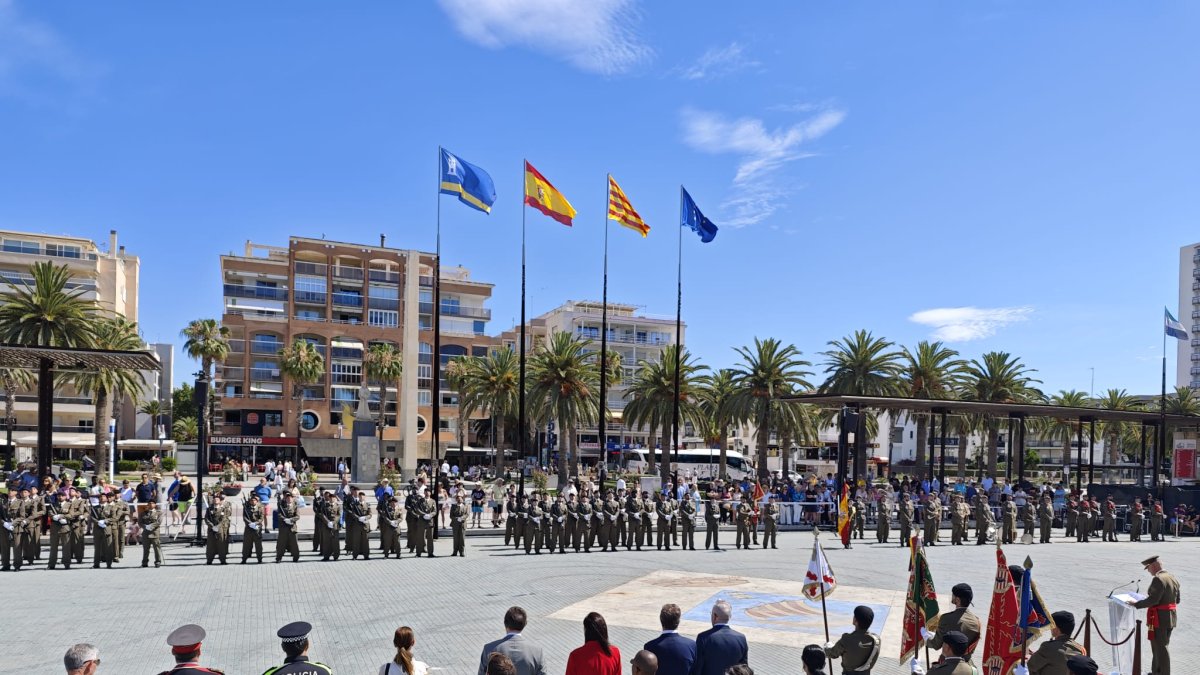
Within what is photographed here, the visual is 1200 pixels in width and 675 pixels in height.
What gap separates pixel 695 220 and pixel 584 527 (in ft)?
60.4

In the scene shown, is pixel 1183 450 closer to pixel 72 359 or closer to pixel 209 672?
pixel 72 359

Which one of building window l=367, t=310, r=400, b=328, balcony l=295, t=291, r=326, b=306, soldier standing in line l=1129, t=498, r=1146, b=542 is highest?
balcony l=295, t=291, r=326, b=306

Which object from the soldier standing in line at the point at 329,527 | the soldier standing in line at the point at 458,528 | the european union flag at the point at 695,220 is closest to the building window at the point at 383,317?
the european union flag at the point at 695,220

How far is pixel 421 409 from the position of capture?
81.6 meters

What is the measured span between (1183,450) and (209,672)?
5400 centimetres

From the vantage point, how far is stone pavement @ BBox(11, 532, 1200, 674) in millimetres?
12656

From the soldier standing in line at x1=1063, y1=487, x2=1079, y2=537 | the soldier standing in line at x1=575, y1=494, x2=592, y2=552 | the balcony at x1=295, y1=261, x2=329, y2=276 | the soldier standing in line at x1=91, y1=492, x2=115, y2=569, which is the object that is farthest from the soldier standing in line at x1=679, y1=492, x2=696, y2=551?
the balcony at x1=295, y1=261, x2=329, y2=276

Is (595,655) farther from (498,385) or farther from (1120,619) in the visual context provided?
(498,385)

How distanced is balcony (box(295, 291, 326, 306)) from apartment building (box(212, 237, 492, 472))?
85mm

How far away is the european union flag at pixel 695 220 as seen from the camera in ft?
128

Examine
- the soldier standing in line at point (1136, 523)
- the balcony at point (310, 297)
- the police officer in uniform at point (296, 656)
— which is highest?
the balcony at point (310, 297)

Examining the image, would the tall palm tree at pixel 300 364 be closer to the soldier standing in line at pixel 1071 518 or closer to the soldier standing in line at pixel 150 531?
the soldier standing in line at pixel 150 531

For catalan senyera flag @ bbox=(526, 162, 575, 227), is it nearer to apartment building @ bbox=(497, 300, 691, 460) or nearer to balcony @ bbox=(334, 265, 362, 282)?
balcony @ bbox=(334, 265, 362, 282)

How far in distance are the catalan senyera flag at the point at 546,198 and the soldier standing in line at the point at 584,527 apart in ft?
44.2
